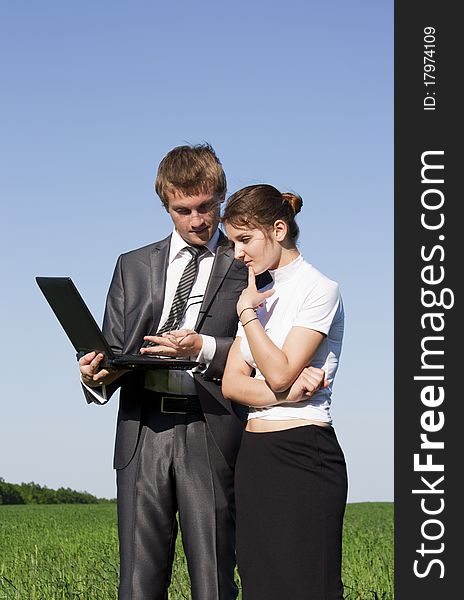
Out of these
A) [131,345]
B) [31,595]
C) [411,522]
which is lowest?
[31,595]

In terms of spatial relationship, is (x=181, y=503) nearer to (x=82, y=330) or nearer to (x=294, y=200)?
(x=82, y=330)

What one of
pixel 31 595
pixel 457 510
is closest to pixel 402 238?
pixel 457 510

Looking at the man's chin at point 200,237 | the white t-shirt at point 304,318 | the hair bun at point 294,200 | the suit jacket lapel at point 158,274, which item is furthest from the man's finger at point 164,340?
the hair bun at point 294,200

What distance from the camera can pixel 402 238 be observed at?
5.39 meters

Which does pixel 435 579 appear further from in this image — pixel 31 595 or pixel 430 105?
pixel 31 595

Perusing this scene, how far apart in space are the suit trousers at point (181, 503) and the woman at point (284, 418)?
703 mm

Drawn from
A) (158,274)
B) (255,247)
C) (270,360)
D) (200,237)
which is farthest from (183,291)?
(270,360)

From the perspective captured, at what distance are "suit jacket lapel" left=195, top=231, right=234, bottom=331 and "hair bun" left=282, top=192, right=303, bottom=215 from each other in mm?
784

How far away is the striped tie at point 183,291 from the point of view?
5207mm

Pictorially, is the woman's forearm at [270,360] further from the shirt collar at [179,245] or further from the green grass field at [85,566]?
the green grass field at [85,566]

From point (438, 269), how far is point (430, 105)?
2.97 feet

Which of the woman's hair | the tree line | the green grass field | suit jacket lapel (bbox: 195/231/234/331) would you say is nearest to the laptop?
suit jacket lapel (bbox: 195/231/234/331)

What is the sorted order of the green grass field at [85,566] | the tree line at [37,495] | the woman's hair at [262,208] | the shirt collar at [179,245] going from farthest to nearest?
1. the tree line at [37,495]
2. the green grass field at [85,566]
3. the shirt collar at [179,245]
4. the woman's hair at [262,208]

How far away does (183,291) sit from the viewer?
5262mm
